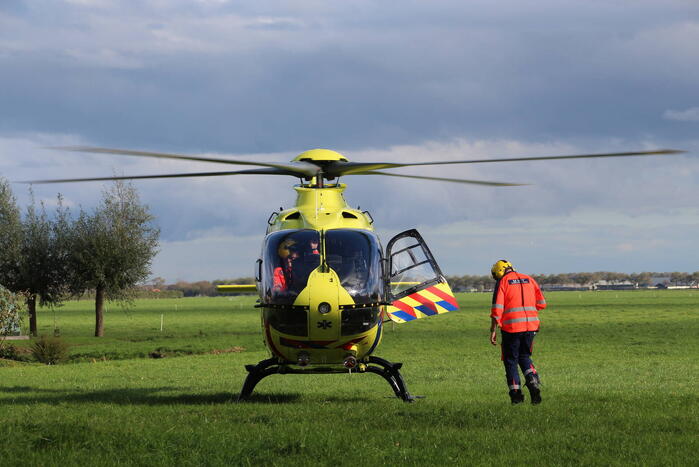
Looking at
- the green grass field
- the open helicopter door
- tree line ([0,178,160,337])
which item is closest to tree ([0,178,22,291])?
tree line ([0,178,160,337])

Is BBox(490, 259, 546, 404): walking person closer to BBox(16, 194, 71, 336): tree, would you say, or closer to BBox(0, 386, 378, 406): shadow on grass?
BBox(0, 386, 378, 406): shadow on grass

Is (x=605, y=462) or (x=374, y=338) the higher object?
(x=374, y=338)

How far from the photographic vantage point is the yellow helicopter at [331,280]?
43.6ft

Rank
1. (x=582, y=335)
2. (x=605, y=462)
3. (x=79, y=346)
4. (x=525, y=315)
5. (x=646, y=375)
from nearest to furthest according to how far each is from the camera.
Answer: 1. (x=605, y=462)
2. (x=525, y=315)
3. (x=646, y=375)
4. (x=79, y=346)
5. (x=582, y=335)

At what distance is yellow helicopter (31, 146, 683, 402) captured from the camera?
13.3 metres

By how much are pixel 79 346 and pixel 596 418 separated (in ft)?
112

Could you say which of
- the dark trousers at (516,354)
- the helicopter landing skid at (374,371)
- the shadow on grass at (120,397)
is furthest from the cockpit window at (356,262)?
the shadow on grass at (120,397)

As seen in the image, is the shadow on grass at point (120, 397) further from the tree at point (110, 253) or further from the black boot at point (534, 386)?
the tree at point (110, 253)

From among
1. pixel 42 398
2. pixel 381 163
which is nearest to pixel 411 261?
pixel 381 163

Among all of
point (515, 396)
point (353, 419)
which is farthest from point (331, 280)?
point (515, 396)

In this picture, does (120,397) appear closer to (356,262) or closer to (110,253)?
(356,262)

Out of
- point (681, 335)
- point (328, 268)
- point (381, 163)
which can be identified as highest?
point (381, 163)

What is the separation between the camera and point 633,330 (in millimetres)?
47719

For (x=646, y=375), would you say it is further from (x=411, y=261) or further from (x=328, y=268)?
(x=328, y=268)
